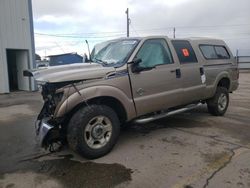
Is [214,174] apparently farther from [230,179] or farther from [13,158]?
[13,158]

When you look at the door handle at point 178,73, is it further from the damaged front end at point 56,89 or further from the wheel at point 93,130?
the wheel at point 93,130

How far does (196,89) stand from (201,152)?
2.05m

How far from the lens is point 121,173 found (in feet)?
13.8

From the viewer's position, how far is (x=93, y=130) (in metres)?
4.73

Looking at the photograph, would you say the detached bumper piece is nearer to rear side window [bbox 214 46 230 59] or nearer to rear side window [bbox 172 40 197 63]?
rear side window [bbox 172 40 197 63]

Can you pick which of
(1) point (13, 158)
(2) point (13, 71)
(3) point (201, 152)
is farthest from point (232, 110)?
(2) point (13, 71)

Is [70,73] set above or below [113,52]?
below

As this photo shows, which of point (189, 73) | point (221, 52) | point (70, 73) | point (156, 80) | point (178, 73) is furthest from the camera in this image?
point (221, 52)

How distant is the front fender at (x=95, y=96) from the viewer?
14.6 ft

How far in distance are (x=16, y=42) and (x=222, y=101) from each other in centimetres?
1248

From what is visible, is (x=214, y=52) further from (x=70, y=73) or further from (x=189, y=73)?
(x=70, y=73)

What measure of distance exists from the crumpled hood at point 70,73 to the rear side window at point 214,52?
3.20 metres

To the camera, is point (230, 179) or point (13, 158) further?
point (13, 158)

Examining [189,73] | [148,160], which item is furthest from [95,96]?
[189,73]
